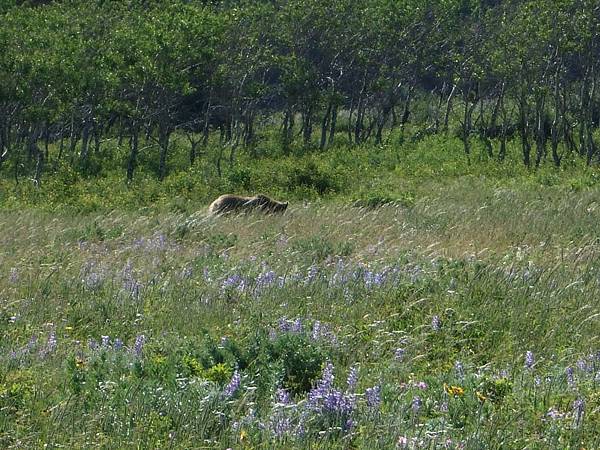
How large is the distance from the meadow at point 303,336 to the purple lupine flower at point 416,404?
11mm

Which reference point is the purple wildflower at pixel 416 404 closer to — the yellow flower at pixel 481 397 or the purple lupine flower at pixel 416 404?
the purple lupine flower at pixel 416 404

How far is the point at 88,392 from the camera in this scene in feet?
14.3

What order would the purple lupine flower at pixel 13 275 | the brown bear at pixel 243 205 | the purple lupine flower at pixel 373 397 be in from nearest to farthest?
the purple lupine flower at pixel 373 397
the purple lupine flower at pixel 13 275
the brown bear at pixel 243 205

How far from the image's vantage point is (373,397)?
4152 millimetres

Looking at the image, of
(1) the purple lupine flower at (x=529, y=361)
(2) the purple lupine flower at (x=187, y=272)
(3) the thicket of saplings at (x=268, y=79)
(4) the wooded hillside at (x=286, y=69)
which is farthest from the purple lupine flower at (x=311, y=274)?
(4) the wooded hillside at (x=286, y=69)

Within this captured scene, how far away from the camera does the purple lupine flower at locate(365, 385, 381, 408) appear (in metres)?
4.12

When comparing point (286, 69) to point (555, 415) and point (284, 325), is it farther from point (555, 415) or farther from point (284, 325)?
point (555, 415)

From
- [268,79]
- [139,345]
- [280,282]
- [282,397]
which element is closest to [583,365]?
[282,397]

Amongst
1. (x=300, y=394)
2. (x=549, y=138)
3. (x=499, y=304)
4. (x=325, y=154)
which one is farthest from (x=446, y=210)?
(x=549, y=138)

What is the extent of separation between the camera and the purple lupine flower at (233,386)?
165 inches

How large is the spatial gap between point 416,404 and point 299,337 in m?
1.18

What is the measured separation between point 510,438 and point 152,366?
6.32 feet

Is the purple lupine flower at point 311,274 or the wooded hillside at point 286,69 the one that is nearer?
the purple lupine flower at point 311,274

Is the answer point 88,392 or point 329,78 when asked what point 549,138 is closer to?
point 329,78
